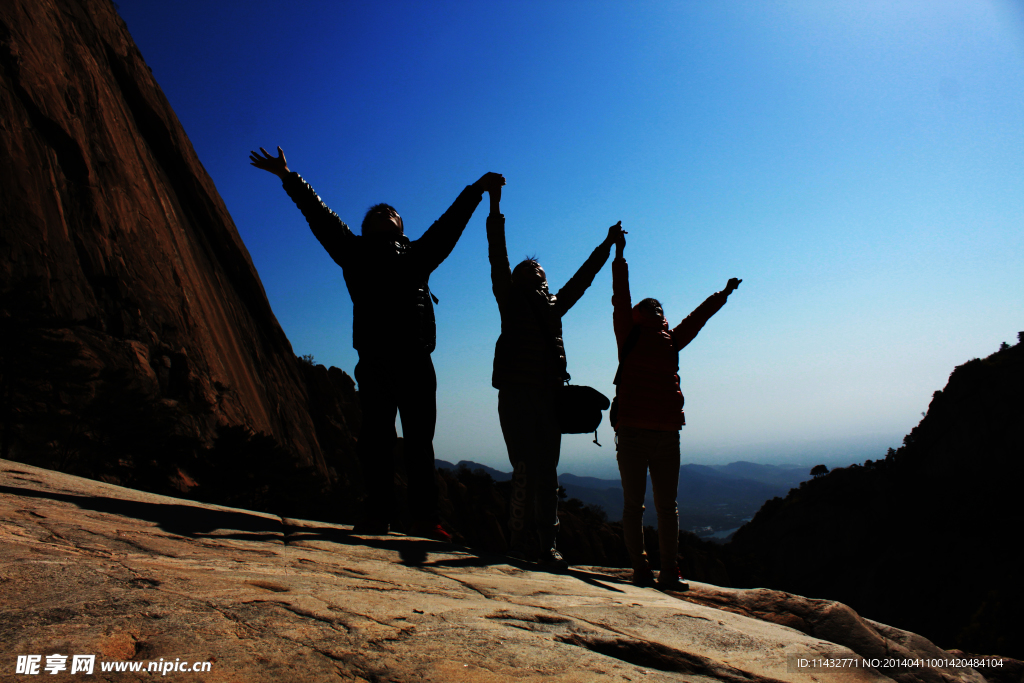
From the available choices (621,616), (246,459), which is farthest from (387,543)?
(246,459)

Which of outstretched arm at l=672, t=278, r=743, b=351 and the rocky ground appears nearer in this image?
the rocky ground

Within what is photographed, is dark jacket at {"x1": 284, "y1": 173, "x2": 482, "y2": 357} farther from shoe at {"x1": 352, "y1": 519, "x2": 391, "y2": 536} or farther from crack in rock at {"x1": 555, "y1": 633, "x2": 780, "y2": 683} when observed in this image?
crack in rock at {"x1": 555, "y1": 633, "x2": 780, "y2": 683}

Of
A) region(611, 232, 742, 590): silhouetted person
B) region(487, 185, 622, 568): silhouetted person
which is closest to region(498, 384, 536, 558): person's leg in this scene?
region(487, 185, 622, 568): silhouetted person

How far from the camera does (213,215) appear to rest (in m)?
19.6

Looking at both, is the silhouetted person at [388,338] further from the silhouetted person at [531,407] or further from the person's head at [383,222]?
the silhouetted person at [531,407]

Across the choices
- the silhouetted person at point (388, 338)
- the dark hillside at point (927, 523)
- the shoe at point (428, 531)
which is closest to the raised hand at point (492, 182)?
the silhouetted person at point (388, 338)

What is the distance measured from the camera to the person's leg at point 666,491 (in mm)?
3723

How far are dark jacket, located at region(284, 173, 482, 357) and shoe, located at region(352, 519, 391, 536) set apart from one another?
1.07 metres

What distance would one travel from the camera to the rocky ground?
3.90 feet

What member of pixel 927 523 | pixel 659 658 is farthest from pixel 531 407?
pixel 927 523

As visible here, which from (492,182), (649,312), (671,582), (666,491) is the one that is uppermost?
(492,182)

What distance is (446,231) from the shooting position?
362 cm

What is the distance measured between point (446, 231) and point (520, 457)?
166 centimetres

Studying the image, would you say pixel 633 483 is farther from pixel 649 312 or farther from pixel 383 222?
pixel 383 222
